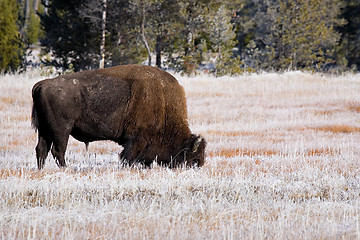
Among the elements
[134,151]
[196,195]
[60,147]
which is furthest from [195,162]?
[60,147]

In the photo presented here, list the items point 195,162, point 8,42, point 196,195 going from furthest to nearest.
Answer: point 8,42, point 195,162, point 196,195

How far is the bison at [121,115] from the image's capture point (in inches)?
293

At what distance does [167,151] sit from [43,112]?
84.1 inches

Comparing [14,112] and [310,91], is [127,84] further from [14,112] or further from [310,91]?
[310,91]

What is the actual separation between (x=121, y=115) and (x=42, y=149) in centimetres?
140

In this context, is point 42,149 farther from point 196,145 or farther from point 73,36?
point 73,36

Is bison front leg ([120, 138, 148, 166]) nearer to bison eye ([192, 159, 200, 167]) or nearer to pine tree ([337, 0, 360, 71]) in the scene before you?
bison eye ([192, 159, 200, 167])

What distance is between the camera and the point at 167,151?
7.89m

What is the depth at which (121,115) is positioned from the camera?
768 centimetres

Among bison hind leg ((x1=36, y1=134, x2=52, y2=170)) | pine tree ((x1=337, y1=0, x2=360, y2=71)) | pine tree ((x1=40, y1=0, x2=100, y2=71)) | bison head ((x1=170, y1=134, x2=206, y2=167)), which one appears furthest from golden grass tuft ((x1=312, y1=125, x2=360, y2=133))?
pine tree ((x1=337, y1=0, x2=360, y2=71))

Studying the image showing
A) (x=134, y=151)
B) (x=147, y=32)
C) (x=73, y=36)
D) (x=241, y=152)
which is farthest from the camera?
(x=147, y=32)

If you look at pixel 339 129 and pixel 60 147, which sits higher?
pixel 60 147

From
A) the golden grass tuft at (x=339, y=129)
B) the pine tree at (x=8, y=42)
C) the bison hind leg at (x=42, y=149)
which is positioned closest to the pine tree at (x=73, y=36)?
the pine tree at (x=8, y=42)

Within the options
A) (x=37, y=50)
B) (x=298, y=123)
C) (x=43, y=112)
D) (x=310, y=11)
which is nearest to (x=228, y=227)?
(x=43, y=112)
